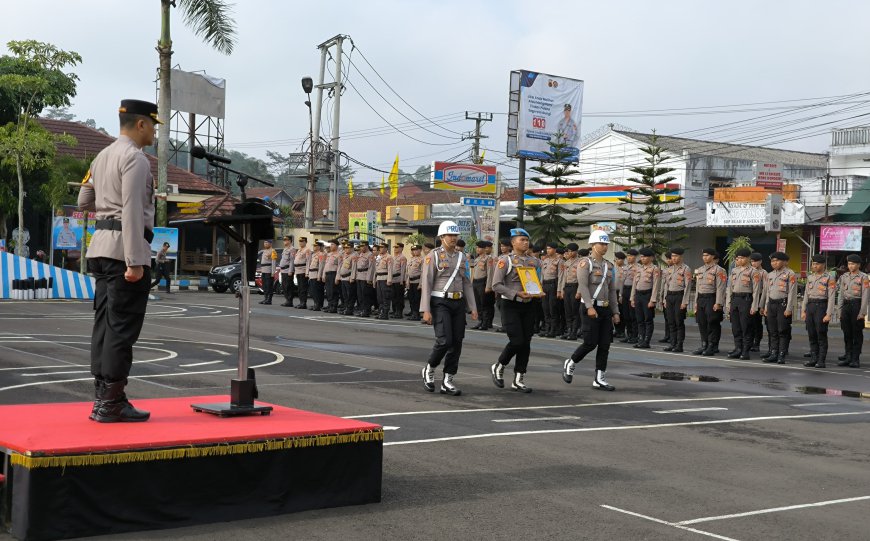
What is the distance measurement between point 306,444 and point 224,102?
54.6 m

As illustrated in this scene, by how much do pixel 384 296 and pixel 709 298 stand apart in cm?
1058

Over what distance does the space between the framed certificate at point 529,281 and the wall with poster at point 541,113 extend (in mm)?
28672

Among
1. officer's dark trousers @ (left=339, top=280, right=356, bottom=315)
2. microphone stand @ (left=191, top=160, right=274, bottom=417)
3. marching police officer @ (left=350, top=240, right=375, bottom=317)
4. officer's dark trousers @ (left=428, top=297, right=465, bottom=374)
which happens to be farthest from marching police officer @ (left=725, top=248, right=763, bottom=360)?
microphone stand @ (left=191, top=160, right=274, bottom=417)

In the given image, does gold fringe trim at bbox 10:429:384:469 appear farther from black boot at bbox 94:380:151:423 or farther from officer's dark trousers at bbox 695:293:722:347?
officer's dark trousers at bbox 695:293:722:347

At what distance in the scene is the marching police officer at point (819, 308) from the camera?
2041 centimetres

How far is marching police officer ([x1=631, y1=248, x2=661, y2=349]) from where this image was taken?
2380cm

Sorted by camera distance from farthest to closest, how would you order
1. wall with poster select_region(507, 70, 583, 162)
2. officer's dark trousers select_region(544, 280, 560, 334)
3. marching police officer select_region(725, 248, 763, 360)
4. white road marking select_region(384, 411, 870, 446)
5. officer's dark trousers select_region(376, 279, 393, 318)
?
wall with poster select_region(507, 70, 583, 162)
officer's dark trousers select_region(376, 279, 393, 318)
officer's dark trousers select_region(544, 280, 560, 334)
marching police officer select_region(725, 248, 763, 360)
white road marking select_region(384, 411, 870, 446)

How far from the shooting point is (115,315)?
696 cm

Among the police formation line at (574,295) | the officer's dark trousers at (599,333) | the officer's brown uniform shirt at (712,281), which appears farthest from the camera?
the officer's brown uniform shirt at (712,281)

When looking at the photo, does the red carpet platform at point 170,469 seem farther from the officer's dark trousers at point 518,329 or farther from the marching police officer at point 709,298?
the marching police officer at point 709,298

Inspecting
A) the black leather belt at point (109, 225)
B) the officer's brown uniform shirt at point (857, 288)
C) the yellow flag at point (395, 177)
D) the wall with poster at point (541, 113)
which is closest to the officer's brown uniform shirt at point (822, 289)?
the officer's brown uniform shirt at point (857, 288)

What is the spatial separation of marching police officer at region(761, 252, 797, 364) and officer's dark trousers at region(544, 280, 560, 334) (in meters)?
6.06

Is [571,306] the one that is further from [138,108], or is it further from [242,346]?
[138,108]

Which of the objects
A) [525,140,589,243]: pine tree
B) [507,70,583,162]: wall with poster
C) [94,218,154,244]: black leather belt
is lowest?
[94,218,154,244]: black leather belt
